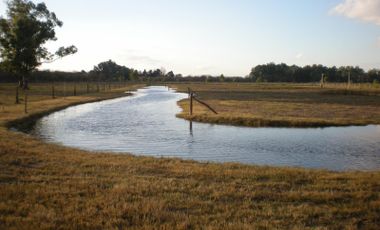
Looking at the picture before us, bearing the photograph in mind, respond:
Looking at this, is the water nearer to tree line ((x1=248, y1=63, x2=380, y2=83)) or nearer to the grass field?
the grass field

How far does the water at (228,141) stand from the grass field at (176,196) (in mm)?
3873

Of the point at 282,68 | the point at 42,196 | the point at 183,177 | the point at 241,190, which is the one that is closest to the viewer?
the point at 42,196

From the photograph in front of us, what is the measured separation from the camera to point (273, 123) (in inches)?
1160

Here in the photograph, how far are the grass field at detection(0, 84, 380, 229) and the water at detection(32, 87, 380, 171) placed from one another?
3.87 metres

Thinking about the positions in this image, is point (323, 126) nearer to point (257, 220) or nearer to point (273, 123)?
point (273, 123)

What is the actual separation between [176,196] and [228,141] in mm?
12988

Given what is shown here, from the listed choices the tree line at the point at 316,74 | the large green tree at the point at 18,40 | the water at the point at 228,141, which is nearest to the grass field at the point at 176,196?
the water at the point at 228,141

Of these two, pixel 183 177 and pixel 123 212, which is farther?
pixel 183 177

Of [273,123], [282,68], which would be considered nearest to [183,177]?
[273,123]

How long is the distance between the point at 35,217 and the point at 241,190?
504 cm

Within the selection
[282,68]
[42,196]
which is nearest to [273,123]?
[42,196]

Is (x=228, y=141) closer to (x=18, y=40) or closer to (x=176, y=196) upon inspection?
(x=176, y=196)

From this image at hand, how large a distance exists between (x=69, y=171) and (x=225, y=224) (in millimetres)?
6315

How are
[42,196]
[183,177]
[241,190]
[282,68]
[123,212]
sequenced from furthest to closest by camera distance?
1. [282,68]
2. [183,177]
3. [241,190]
4. [42,196]
5. [123,212]
